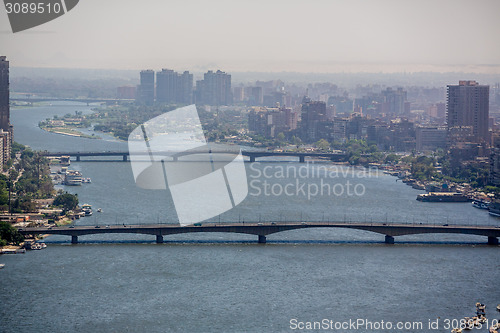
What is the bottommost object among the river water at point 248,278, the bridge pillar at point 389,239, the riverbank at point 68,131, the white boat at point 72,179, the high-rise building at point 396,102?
the river water at point 248,278

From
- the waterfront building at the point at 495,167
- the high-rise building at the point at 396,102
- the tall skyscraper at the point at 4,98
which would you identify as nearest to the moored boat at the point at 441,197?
the waterfront building at the point at 495,167

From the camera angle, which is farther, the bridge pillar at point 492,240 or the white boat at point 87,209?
the white boat at point 87,209

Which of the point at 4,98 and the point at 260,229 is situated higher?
the point at 4,98

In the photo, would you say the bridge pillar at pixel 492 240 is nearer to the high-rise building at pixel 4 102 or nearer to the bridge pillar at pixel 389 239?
the bridge pillar at pixel 389 239

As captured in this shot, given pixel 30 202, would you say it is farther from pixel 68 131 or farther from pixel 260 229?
pixel 68 131

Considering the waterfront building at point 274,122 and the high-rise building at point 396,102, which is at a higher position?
the high-rise building at point 396,102

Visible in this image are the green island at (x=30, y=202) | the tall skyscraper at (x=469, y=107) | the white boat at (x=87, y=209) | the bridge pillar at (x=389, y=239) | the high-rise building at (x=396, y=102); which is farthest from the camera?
the high-rise building at (x=396, y=102)

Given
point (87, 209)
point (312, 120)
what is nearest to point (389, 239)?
point (87, 209)
